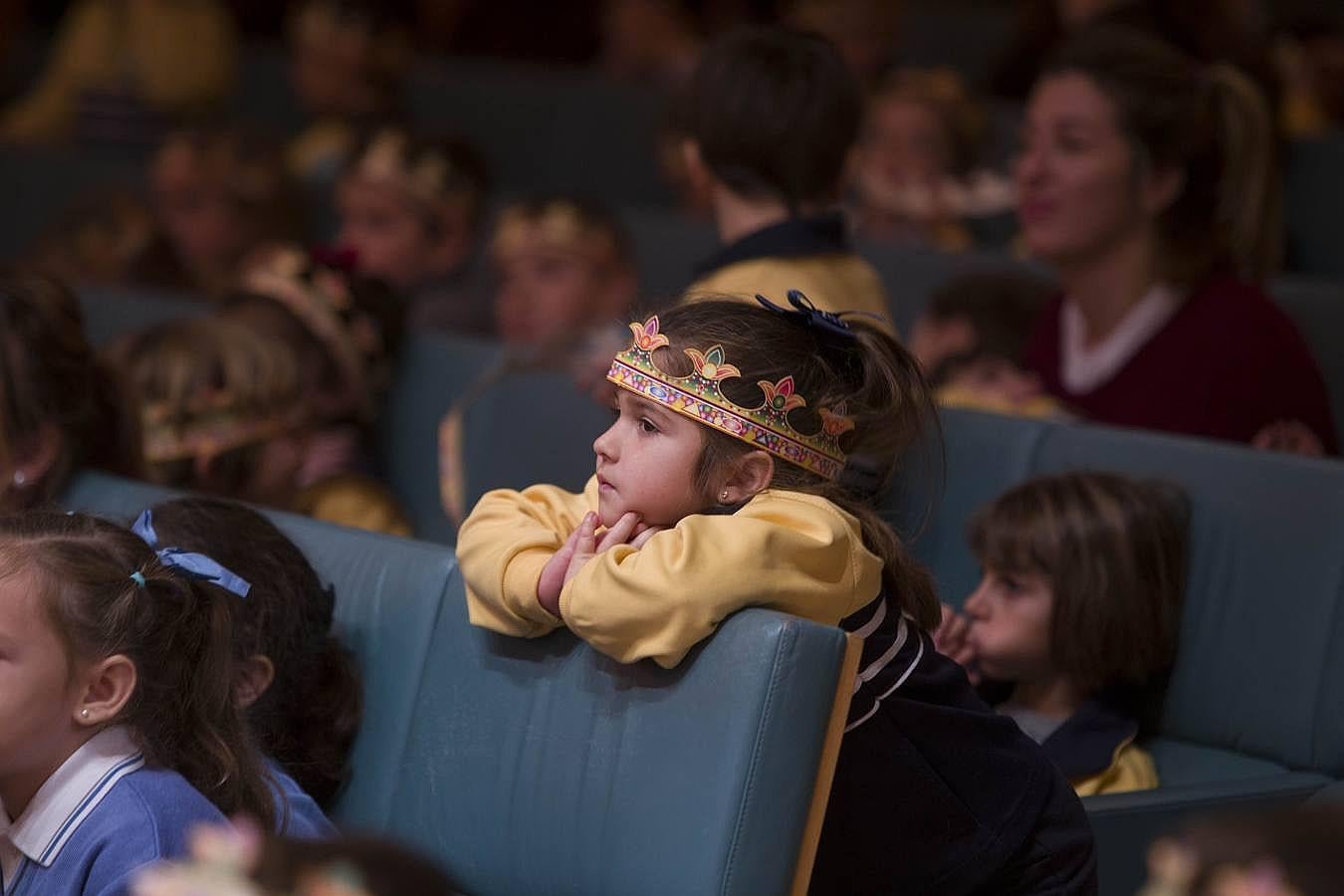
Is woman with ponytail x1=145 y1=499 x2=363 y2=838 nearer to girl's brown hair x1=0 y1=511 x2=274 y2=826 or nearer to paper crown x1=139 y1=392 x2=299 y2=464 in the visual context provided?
girl's brown hair x1=0 y1=511 x2=274 y2=826

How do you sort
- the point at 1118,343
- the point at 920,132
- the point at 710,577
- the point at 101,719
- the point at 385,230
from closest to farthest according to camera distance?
1. the point at 710,577
2. the point at 101,719
3. the point at 1118,343
4. the point at 920,132
5. the point at 385,230

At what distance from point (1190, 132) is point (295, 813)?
2037 mm

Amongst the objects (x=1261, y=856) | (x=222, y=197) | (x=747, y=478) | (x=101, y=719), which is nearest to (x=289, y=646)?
(x=101, y=719)

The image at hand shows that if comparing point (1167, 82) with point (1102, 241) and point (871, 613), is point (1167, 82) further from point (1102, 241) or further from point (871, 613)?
point (871, 613)

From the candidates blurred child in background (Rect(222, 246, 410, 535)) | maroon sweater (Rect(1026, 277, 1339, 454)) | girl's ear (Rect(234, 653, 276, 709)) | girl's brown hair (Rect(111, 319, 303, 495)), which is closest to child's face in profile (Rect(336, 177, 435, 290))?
blurred child in background (Rect(222, 246, 410, 535))

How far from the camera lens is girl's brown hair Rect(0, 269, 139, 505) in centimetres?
288

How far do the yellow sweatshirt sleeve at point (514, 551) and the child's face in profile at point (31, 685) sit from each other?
428 millimetres

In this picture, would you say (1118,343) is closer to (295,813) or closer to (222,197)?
(295,813)

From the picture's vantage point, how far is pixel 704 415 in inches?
80.3

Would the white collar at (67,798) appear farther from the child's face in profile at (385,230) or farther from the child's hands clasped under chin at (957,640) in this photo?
the child's face in profile at (385,230)

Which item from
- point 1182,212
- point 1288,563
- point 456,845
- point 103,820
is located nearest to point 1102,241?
point 1182,212

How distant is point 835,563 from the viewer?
1.96 meters

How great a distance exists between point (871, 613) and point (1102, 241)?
5.09ft

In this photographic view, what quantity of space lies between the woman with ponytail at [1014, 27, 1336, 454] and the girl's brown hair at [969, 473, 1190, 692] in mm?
612
